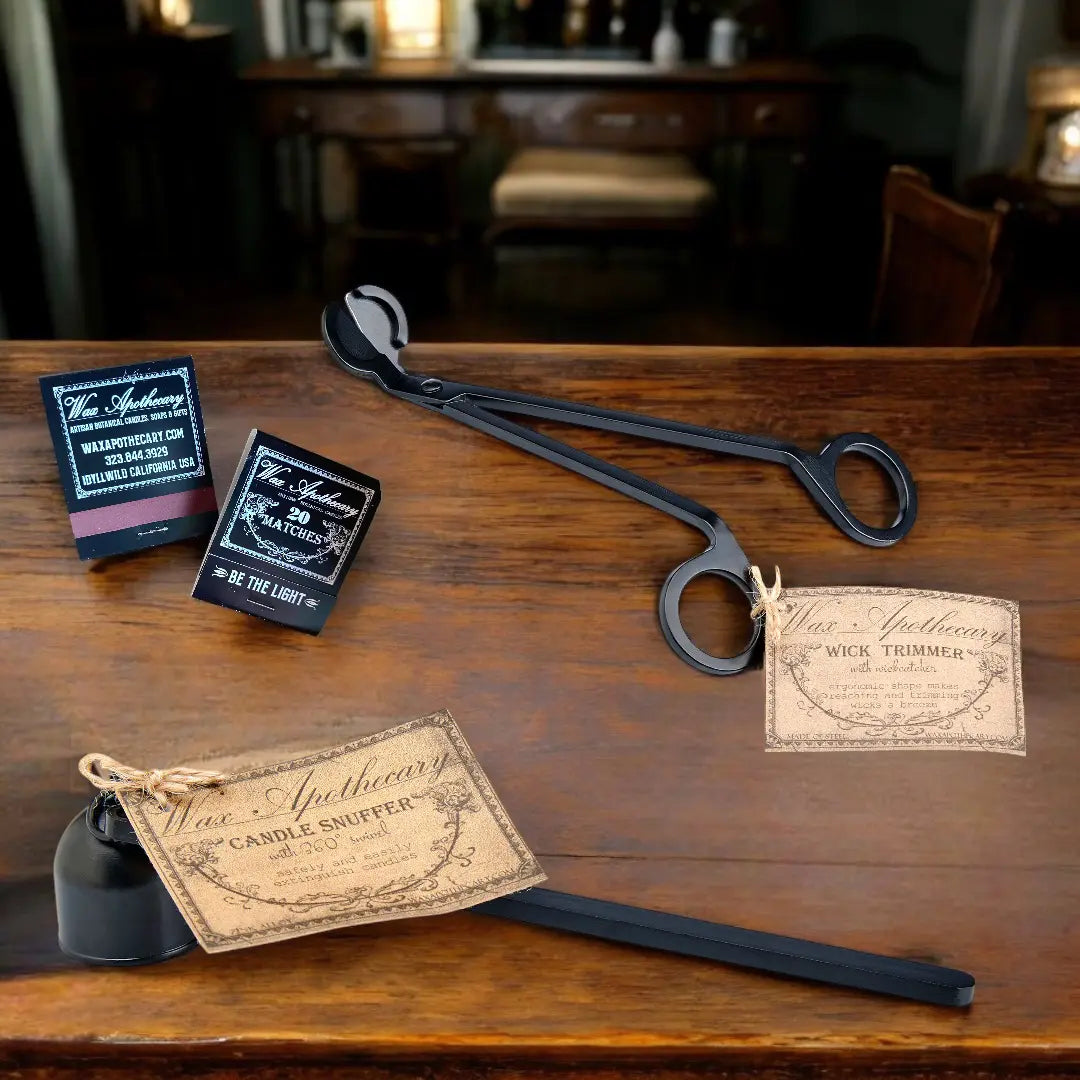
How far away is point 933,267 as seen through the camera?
107cm

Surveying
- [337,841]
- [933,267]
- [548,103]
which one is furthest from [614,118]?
[337,841]

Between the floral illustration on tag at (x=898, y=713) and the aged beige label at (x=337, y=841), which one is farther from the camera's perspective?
the floral illustration on tag at (x=898, y=713)

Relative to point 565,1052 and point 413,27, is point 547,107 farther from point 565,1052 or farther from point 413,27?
point 565,1052

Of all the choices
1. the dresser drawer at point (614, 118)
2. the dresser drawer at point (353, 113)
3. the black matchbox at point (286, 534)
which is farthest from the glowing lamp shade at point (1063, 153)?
the black matchbox at point (286, 534)

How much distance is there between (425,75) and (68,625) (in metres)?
0.57

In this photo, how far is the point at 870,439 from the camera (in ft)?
2.97

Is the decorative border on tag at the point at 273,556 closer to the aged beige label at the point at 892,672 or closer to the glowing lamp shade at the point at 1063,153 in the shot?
the aged beige label at the point at 892,672

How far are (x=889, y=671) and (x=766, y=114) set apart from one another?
0.53 m

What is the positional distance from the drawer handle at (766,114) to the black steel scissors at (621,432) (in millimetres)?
327

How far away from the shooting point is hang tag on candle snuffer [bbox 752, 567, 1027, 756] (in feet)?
2.71

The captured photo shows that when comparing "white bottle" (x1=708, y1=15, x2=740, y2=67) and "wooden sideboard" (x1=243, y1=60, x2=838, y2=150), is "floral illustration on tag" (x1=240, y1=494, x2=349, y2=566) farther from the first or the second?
"white bottle" (x1=708, y1=15, x2=740, y2=67)

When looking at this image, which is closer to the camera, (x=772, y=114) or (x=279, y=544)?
(x=279, y=544)

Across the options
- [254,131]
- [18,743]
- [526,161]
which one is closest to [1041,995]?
[18,743]

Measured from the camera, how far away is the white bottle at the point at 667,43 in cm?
100
